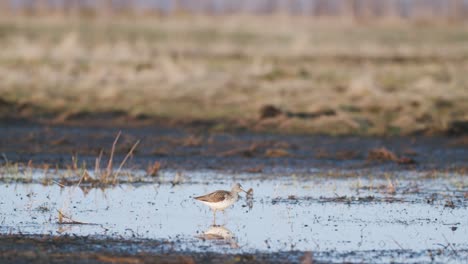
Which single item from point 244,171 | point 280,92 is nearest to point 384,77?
point 280,92

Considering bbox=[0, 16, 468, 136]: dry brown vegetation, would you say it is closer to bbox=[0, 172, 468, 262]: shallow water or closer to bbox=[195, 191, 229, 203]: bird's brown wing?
bbox=[0, 172, 468, 262]: shallow water

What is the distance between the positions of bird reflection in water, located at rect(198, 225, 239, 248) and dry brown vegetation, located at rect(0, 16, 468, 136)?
1034 centimetres

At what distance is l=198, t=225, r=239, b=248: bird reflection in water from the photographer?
10669 mm

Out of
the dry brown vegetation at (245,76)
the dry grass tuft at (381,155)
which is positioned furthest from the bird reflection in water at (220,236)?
the dry brown vegetation at (245,76)

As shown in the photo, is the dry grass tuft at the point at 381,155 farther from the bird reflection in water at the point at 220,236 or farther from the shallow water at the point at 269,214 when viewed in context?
the bird reflection in water at the point at 220,236

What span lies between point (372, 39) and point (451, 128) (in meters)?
22.3

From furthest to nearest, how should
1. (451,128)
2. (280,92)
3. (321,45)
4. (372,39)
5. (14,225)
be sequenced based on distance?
(372,39), (321,45), (280,92), (451,128), (14,225)

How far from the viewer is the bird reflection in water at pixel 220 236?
10.7 m

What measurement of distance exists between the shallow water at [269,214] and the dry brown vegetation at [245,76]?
6.83m

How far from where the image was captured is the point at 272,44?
3953cm

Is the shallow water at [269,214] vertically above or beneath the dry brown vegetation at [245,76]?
beneath

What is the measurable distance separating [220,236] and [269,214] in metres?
1.77

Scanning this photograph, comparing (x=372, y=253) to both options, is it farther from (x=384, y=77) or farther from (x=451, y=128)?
(x=384, y=77)

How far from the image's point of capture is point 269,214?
12750mm
